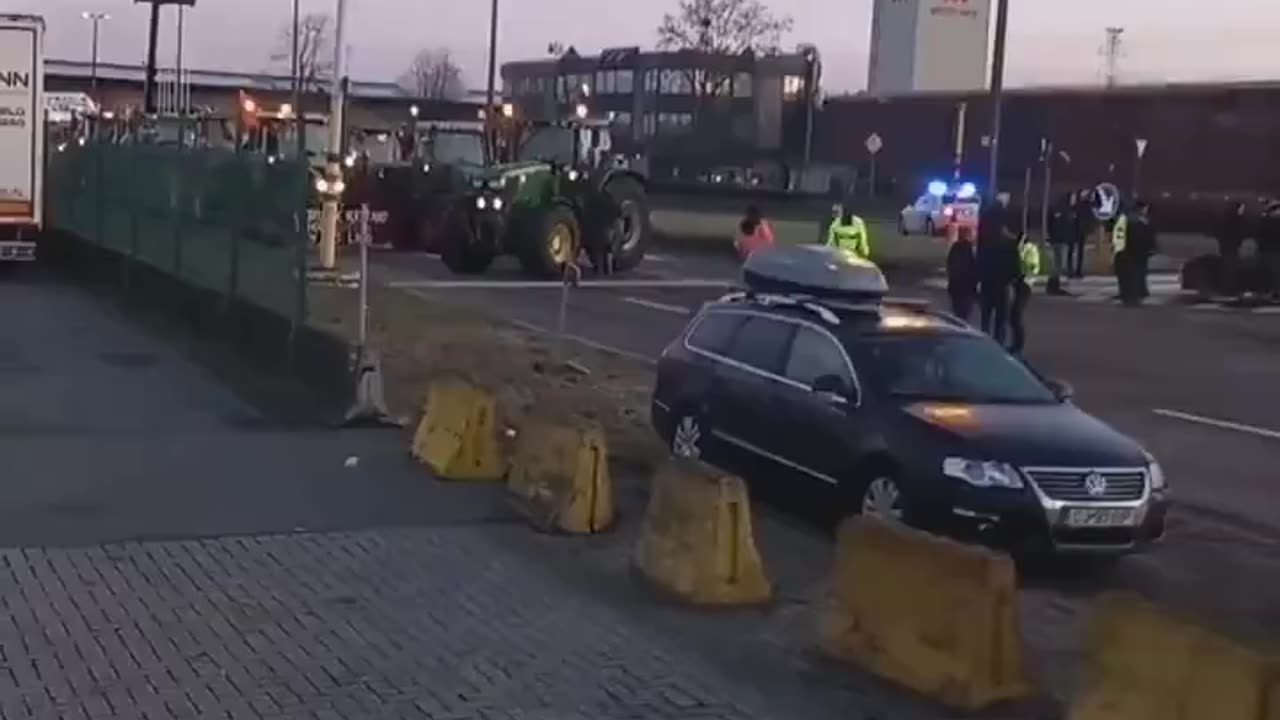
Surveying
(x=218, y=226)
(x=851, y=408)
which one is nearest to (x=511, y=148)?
(x=218, y=226)

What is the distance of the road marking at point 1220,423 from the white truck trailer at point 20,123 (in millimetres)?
18885

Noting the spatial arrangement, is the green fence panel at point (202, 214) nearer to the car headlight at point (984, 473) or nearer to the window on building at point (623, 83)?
the car headlight at point (984, 473)

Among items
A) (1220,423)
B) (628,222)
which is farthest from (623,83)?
(1220,423)

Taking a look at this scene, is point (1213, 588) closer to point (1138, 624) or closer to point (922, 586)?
point (922, 586)

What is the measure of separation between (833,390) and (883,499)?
0.95 metres

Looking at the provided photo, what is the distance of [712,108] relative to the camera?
11575cm

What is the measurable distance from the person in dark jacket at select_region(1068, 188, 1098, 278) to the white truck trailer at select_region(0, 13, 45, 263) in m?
19.7

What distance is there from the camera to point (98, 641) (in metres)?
9.42

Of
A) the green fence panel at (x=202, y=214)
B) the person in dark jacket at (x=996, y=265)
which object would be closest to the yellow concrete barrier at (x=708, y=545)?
the green fence panel at (x=202, y=214)

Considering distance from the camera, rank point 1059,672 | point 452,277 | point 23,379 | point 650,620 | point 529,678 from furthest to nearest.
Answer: point 452,277, point 23,379, point 650,620, point 1059,672, point 529,678

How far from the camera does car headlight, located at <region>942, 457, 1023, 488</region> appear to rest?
1173cm

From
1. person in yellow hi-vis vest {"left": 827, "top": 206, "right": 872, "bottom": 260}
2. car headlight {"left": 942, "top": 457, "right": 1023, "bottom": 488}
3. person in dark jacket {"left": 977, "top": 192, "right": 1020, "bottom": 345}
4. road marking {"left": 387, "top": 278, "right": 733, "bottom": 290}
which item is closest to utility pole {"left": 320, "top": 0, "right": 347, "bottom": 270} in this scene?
road marking {"left": 387, "top": 278, "right": 733, "bottom": 290}

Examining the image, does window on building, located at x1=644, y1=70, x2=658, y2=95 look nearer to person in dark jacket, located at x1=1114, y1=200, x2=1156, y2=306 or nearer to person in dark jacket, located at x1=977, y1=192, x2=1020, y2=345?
person in dark jacket, located at x1=1114, y1=200, x2=1156, y2=306

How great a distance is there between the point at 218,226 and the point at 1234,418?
11302 mm
